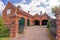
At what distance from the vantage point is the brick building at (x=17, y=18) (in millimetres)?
14266

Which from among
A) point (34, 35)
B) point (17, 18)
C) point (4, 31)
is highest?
point (17, 18)

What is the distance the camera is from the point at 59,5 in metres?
30.1

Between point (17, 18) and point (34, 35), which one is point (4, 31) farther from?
point (34, 35)

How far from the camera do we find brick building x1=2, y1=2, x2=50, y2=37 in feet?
46.8

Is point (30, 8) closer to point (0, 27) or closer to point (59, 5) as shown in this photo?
point (59, 5)

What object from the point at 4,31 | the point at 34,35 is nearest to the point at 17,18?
the point at 4,31

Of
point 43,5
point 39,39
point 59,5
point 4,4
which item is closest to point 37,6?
point 43,5

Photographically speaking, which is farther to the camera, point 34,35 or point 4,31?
point 34,35

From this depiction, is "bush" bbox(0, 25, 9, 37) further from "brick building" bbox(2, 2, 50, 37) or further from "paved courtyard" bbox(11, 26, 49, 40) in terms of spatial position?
"paved courtyard" bbox(11, 26, 49, 40)

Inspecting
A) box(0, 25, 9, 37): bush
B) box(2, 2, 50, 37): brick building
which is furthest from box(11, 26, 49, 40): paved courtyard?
box(0, 25, 9, 37): bush

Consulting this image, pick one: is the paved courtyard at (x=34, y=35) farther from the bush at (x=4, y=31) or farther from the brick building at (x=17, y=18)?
the bush at (x=4, y=31)

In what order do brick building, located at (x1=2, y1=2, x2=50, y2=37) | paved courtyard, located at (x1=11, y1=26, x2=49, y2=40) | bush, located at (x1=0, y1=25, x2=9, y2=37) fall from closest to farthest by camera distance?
1. paved courtyard, located at (x1=11, y1=26, x2=49, y2=40)
2. brick building, located at (x1=2, y1=2, x2=50, y2=37)
3. bush, located at (x1=0, y1=25, x2=9, y2=37)

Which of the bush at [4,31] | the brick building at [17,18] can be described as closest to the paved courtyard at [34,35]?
the brick building at [17,18]

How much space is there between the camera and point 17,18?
47.3ft
